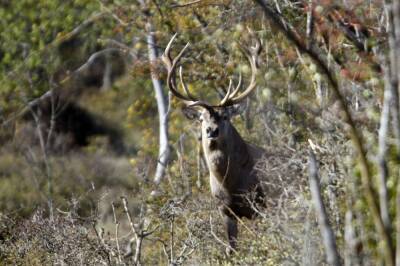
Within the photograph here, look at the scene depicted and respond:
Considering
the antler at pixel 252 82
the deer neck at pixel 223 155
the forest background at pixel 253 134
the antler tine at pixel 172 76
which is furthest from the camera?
the antler tine at pixel 172 76

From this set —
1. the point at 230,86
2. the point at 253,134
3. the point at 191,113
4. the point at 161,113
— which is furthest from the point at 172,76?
the point at 161,113

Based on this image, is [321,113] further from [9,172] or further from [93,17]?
[9,172]

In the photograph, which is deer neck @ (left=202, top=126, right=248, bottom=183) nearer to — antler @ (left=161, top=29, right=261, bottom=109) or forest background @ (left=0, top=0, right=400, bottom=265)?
forest background @ (left=0, top=0, right=400, bottom=265)

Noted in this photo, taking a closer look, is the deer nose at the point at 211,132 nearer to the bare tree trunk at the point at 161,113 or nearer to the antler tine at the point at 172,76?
the antler tine at the point at 172,76

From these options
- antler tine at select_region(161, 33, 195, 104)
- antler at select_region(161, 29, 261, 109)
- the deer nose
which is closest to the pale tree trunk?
antler tine at select_region(161, 33, 195, 104)

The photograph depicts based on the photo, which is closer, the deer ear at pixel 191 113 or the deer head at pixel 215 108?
the deer head at pixel 215 108

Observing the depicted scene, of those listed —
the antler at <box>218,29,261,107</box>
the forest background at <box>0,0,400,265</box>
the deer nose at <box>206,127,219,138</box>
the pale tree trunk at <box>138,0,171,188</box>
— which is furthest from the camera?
the pale tree trunk at <box>138,0,171,188</box>

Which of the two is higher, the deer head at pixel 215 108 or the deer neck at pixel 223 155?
the deer head at pixel 215 108

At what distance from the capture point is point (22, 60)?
19.5 metres

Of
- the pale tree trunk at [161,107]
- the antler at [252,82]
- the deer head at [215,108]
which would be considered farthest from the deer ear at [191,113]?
the pale tree trunk at [161,107]

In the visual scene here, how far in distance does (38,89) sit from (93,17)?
Result: 292 cm

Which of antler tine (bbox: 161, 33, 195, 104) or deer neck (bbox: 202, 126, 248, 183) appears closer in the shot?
deer neck (bbox: 202, 126, 248, 183)

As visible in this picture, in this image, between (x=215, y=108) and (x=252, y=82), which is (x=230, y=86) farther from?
(x=215, y=108)

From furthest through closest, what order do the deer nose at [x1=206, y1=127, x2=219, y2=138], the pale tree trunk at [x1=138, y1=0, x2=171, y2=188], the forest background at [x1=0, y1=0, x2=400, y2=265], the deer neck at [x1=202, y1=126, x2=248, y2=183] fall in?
the pale tree trunk at [x1=138, y1=0, x2=171, y2=188] → the deer neck at [x1=202, y1=126, x2=248, y2=183] → the deer nose at [x1=206, y1=127, x2=219, y2=138] → the forest background at [x1=0, y1=0, x2=400, y2=265]
